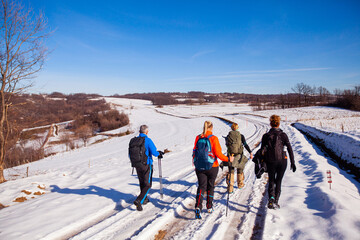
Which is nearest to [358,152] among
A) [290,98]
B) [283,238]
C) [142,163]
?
[283,238]

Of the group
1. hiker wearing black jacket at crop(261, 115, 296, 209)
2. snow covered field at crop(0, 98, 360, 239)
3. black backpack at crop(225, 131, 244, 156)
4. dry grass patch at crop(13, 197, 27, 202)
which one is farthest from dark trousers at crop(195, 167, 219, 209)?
dry grass patch at crop(13, 197, 27, 202)

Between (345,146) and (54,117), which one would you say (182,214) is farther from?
(54,117)

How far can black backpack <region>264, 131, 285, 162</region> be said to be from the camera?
14.3ft

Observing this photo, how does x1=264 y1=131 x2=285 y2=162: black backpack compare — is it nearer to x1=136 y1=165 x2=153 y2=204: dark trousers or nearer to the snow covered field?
the snow covered field

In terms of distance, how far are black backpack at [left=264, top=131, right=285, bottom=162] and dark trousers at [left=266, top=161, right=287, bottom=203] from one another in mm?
115

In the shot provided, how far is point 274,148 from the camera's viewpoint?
438 centimetres

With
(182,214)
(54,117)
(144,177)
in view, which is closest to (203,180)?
(182,214)

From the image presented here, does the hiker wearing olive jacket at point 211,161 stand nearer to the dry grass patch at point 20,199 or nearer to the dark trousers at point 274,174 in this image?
the dark trousers at point 274,174

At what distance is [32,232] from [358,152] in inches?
555

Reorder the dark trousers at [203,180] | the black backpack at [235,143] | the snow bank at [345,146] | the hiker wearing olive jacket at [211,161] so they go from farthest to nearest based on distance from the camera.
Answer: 1. the snow bank at [345,146]
2. the black backpack at [235,143]
3. the dark trousers at [203,180]
4. the hiker wearing olive jacket at [211,161]

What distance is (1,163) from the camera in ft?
31.4

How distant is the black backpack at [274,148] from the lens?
4.37 metres

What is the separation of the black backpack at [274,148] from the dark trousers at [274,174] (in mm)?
115

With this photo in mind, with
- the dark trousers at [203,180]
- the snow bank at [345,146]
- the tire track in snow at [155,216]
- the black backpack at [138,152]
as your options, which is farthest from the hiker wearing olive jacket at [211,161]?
the snow bank at [345,146]
